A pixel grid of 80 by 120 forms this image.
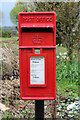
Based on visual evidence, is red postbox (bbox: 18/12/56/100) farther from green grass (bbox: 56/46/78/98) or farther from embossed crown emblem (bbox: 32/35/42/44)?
green grass (bbox: 56/46/78/98)

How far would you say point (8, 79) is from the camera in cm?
372

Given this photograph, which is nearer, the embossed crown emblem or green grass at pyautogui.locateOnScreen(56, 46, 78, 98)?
the embossed crown emblem

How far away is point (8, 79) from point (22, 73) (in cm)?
213

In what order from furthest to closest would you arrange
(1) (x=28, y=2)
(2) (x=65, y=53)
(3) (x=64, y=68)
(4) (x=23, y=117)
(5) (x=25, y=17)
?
(2) (x=65, y=53) < (3) (x=64, y=68) < (1) (x=28, y=2) < (4) (x=23, y=117) < (5) (x=25, y=17)

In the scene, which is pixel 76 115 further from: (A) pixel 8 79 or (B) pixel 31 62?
(A) pixel 8 79

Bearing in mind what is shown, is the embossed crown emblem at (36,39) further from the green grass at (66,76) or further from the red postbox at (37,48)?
the green grass at (66,76)

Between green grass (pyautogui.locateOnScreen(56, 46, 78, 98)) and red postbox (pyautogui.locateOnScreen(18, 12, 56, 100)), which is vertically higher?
red postbox (pyautogui.locateOnScreen(18, 12, 56, 100))

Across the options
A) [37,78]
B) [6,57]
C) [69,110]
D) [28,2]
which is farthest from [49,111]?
[28,2]

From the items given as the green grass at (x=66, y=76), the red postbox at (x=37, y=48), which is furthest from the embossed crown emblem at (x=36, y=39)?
the green grass at (x=66, y=76)

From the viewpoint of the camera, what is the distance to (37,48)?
5.41 feet

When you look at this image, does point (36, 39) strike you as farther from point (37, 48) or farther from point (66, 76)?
point (66, 76)

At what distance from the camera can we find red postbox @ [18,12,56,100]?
1637mm

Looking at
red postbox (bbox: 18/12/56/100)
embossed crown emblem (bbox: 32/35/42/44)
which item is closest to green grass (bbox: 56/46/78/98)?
red postbox (bbox: 18/12/56/100)

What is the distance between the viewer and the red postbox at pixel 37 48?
1637 millimetres
